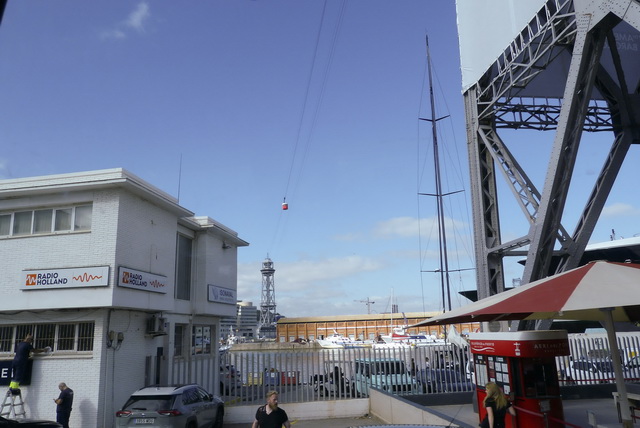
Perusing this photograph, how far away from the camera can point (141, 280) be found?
1606 cm

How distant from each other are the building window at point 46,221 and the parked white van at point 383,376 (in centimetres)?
1004

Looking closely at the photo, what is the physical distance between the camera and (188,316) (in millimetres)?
20094

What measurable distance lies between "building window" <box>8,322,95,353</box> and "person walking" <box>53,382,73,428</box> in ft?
4.69

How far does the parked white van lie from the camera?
18172 mm

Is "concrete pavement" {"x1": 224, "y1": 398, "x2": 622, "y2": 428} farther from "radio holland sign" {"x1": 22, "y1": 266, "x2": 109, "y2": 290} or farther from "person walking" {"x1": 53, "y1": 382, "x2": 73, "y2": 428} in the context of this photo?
"radio holland sign" {"x1": 22, "y1": 266, "x2": 109, "y2": 290}

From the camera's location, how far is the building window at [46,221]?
1586cm

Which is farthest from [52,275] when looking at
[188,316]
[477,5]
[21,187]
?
[477,5]

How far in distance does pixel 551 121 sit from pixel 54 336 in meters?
18.7

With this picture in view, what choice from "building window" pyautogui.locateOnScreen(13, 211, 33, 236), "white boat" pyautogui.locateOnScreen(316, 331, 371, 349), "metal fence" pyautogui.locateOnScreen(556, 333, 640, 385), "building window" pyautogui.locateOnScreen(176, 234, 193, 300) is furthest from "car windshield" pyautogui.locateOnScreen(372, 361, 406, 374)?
"white boat" pyautogui.locateOnScreen(316, 331, 371, 349)

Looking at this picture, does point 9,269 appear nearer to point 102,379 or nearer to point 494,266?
point 102,379

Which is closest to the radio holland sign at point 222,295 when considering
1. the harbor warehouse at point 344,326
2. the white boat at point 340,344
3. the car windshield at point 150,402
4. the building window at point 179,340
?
the building window at point 179,340

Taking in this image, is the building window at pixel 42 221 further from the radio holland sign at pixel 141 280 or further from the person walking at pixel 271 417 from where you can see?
the person walking at pixel 271 417

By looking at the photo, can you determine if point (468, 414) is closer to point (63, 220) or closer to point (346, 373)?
point (346, 373)

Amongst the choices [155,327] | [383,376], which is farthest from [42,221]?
[383,376]
